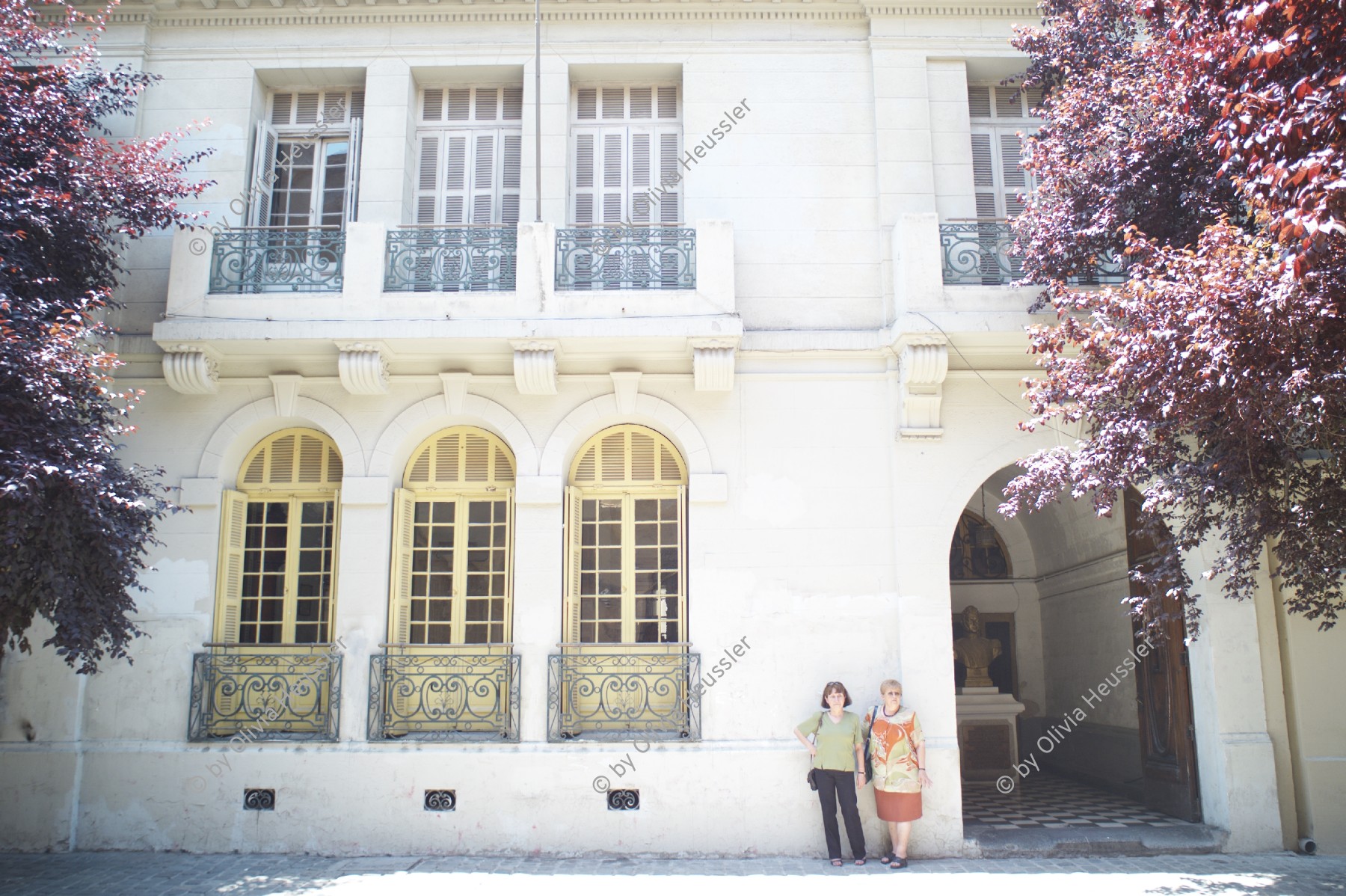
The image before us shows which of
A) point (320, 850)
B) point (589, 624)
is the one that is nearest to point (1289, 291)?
point (589, 624)

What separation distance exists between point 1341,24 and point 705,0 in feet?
22.4

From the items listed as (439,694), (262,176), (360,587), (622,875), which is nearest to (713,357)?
(360,587)

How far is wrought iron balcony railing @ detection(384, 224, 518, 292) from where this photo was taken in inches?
410

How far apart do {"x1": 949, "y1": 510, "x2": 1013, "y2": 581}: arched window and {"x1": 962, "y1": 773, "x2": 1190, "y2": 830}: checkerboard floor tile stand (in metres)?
3.98

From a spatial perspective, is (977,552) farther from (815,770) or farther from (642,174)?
(642,174)

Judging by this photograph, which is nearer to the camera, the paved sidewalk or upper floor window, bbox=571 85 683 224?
the paved sidewalk

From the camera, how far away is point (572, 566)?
10344 mm

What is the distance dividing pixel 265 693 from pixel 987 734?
843 cm

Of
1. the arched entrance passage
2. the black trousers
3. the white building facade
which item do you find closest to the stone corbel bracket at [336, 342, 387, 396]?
the white building facade

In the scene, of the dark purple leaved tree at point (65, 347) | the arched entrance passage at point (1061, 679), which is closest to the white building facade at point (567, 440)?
the arched entrance passage at point (1061, 679)

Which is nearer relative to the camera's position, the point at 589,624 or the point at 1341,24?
the point at 1341,24

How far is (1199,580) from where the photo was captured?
997cm

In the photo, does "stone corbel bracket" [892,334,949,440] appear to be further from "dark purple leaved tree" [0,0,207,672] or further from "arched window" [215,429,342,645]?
"dark purple leaved tree" [0,0,207,672]

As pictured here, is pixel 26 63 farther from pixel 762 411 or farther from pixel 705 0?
pixel 762 411
